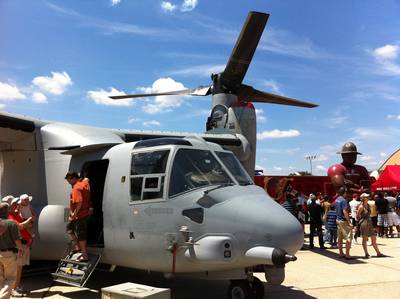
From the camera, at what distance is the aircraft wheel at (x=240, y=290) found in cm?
596

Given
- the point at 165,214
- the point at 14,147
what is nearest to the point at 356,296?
the point at 165,214

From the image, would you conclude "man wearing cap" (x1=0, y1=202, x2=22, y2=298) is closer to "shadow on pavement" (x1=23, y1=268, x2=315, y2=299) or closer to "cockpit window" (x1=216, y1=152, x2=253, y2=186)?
"shadow on pavement" (x1=23, y1=268, x2=315, y2=299)

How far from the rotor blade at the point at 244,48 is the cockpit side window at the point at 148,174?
7.25m

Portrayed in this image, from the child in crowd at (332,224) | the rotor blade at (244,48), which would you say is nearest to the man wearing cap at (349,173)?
the child in crowd at (332,224)

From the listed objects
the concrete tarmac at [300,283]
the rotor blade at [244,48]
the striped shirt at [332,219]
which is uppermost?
the rotor blade at [244,48]

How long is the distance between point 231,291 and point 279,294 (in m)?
1.32

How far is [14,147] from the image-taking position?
9.27 meters

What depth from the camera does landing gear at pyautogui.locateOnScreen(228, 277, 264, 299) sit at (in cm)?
596

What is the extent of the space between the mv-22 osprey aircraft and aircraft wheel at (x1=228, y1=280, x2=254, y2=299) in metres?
0.01

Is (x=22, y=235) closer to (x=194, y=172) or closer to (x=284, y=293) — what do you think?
(x=194, y=172)

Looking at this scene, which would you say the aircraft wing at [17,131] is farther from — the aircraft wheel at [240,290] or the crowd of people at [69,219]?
the aircraft wheel at [240,290]

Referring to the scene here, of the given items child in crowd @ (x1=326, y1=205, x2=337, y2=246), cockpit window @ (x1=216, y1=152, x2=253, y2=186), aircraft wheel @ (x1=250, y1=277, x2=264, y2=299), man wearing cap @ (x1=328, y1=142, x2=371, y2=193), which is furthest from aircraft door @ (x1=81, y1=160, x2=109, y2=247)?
man wearing cap @ (x1=328, y1=142, x2=371, y2=193)

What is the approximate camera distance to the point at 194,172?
250 inches

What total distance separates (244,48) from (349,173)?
6.01 metres
